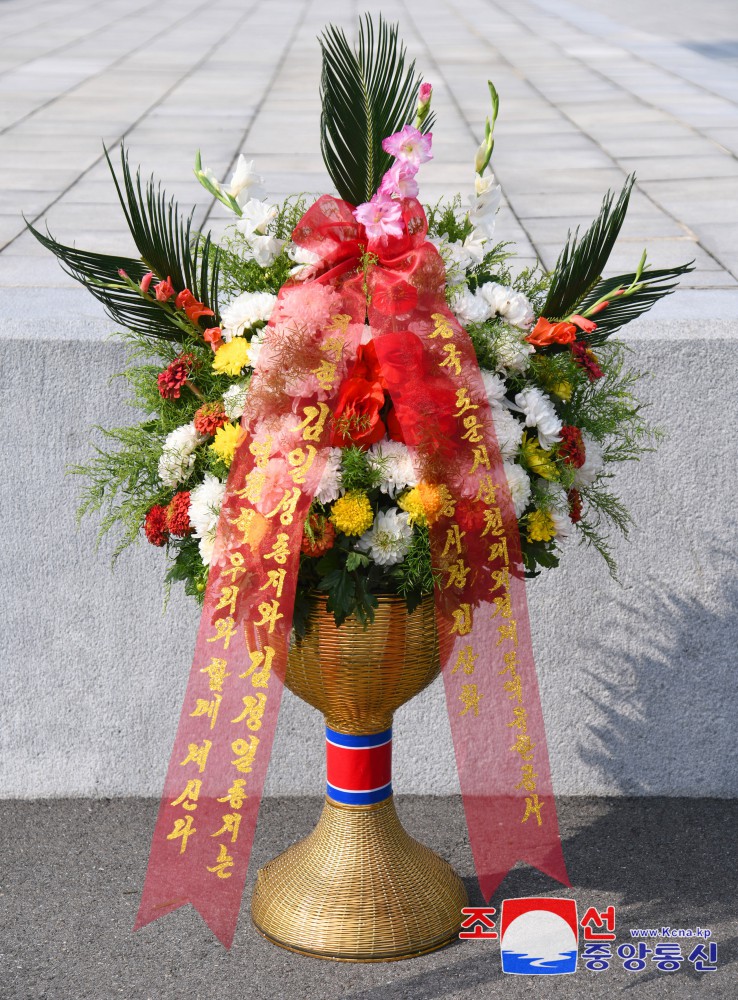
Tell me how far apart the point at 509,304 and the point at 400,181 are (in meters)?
0.32

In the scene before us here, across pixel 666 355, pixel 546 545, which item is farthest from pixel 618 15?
pixel 546 545

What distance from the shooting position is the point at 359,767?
9.00 feet

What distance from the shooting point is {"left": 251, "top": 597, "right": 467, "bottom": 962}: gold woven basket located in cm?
253

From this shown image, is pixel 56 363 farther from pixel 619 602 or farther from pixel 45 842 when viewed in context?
→ pixel 619 602

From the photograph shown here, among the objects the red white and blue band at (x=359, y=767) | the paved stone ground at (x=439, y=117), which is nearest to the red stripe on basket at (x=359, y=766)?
the red white and blue band at (x=359, y=767)

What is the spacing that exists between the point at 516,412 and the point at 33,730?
1.71m

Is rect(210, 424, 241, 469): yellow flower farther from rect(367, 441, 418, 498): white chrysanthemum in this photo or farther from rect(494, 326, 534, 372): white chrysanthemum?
rect(494, 326, 534, 372): white chrysanthemum

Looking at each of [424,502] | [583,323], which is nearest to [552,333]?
[583,323]

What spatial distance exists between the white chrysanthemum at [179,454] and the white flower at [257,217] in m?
0.39

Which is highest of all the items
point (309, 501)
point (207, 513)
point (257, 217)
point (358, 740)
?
point (257, 217)

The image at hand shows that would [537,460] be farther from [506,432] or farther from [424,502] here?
[424,502]

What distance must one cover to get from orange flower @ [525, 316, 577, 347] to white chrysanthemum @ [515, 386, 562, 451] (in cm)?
10

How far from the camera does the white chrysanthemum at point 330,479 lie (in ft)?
7.63
